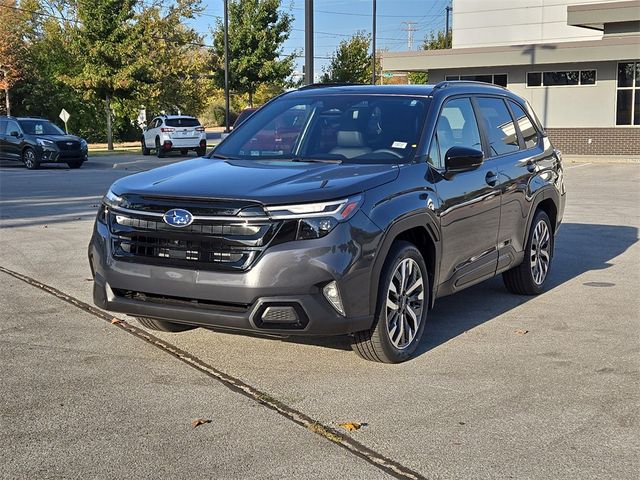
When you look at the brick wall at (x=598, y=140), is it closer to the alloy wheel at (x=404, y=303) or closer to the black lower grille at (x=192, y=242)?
the alloy wheel at (x=404, y=303)

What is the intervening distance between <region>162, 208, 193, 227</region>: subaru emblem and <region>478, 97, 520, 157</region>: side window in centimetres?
293

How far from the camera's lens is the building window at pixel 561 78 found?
30.6 meters

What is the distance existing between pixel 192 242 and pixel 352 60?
53.5m

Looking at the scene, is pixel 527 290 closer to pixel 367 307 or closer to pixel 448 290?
pixel 448 290

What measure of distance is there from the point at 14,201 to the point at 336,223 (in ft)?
40.8

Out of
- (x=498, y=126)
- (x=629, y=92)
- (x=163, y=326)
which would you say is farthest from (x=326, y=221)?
(x=629, y=92)

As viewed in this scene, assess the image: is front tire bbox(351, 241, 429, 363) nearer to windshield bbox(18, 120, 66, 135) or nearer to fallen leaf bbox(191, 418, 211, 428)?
fallen leaf bbox(191, 418, 211, 428)

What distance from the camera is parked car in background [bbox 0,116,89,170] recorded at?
26.9m

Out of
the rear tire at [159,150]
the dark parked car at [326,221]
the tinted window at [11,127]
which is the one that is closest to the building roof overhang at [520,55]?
the rear tire at [159,150]

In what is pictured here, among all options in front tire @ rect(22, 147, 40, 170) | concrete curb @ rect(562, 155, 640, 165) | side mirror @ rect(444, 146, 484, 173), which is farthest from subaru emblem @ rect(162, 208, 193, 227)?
concrete curb @ rect(562, 155, 640, 165)

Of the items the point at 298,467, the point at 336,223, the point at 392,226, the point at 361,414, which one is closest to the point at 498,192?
the point at 392,226

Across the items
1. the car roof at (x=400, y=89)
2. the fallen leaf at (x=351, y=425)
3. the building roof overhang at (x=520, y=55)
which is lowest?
the fallen leaf at (x=351, y=425)

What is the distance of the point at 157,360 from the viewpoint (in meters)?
5.52

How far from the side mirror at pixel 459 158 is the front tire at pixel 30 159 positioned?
23.3m
